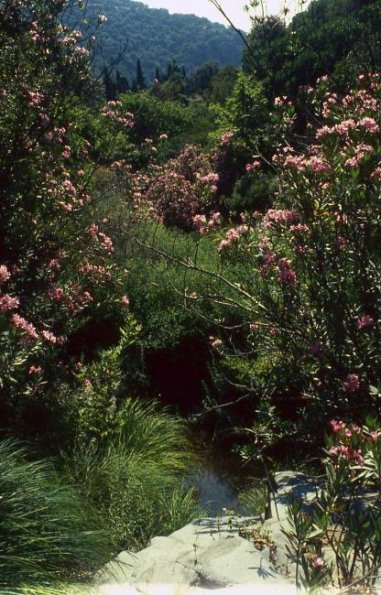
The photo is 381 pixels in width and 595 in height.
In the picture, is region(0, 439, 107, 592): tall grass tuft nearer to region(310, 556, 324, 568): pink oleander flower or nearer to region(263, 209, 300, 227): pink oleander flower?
A: region(310, 556, 324, 568): pink oleander flower

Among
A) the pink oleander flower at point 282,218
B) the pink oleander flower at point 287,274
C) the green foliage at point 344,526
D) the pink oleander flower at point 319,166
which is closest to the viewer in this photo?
the green foliage at point 344,526

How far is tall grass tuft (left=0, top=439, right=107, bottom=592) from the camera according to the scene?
3.85 m

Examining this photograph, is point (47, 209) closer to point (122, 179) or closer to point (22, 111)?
point (22, 111)

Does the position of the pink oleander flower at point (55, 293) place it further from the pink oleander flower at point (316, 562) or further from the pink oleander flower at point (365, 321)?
the pink oleander flower at point (316, 562)

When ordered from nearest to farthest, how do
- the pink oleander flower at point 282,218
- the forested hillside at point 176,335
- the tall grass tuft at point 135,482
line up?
the forested hillside at point 176,335
the pink oleander flower at point 282,218
the tall grass tuft at point 135,482

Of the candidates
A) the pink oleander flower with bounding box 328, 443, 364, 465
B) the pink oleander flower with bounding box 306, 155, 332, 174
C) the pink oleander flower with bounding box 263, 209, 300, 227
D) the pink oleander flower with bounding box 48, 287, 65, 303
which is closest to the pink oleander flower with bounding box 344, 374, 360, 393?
the pink oleander flower with bounding box 263, 209, 300, 227

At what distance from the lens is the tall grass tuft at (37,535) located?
3849 millimetres

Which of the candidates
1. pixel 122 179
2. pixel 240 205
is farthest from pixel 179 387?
pixel 240 205

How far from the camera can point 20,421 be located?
18.7 ft

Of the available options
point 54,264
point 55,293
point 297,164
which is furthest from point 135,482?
point 297,164

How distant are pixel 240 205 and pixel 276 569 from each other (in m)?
14.5

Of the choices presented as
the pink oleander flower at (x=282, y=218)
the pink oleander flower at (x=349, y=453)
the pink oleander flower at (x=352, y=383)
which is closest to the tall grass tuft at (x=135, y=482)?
the pink oleander flower at (x=352, y=383)

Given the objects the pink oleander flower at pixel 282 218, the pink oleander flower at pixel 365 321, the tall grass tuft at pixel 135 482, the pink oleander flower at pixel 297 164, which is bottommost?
the tall grass tuft at pixel 135 482

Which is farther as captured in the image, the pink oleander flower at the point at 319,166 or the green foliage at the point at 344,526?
the pink oleander flower at the point at 319,166
